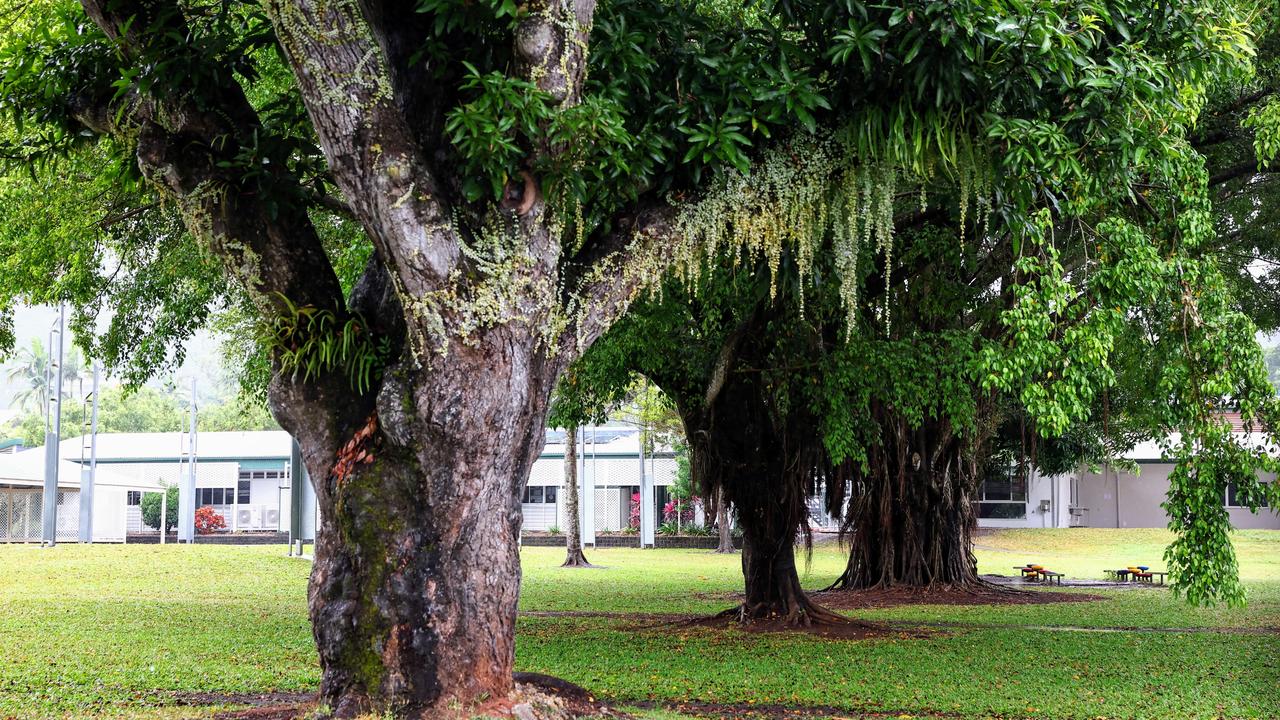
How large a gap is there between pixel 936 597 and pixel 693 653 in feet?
26.8

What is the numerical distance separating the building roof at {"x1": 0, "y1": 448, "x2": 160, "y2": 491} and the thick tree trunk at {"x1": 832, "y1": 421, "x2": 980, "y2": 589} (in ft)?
71.8

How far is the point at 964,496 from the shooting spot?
19.5 meters

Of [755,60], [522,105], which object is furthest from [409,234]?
[755,60]

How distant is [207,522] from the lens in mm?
39469

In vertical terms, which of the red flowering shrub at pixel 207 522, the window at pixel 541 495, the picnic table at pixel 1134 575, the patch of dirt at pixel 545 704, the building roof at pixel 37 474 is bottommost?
the picnic table at pixel 1134 575

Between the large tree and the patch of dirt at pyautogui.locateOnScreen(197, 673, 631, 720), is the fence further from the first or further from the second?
the large tree

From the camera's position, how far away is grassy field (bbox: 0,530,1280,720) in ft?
27.9

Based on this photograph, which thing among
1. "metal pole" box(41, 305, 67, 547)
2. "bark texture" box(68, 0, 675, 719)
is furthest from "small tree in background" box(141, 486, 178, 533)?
"bark texture" box(68, 0, 675, 719)

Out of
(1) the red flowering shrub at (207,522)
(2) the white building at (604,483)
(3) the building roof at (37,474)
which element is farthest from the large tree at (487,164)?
(1) the red flowering shrub at (207,522)

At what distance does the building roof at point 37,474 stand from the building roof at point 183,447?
461cm

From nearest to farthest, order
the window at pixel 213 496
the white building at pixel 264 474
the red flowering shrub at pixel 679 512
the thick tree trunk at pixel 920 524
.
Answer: the thick tree trunk at pixel 920 524, the red flowering shrub at pixel 679 512, the white building at pixel 264 474, the window at pixel 213 496

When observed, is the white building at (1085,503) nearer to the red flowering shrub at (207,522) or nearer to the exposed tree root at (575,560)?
the exposed tree root at (575,560)

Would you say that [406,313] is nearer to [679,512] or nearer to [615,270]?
[615,270]

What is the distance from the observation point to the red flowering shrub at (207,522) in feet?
129
